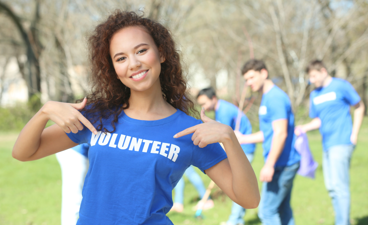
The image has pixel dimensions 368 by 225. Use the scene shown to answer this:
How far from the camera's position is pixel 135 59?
162 cm

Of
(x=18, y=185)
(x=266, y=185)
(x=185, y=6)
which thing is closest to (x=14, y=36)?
(x=18, y=185)

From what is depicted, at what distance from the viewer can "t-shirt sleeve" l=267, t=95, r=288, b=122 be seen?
139 inches

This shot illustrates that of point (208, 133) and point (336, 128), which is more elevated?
point (208, 133)

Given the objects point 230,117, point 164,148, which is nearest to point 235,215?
point 230,117

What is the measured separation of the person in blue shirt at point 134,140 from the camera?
4.96ft

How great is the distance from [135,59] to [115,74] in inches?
10.6

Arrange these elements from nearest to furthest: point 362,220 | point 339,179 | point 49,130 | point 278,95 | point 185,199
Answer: point 49,130, point 278,95, point 339,179, point 362,220, point 185,199

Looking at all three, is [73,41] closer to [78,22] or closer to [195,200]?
[78,22]

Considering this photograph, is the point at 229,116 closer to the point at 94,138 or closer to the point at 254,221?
the point at 254,221

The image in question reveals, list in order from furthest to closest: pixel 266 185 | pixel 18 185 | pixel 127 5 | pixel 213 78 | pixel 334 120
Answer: pixel 213 78
pixel 18 185
pixel 127 5
pixel 334 120
pixel 266 185

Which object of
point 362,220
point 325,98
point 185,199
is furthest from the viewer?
point 185,199

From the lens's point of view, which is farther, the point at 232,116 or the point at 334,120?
the point at 232,116

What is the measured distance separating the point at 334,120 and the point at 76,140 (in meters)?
3.72

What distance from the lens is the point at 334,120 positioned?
4473 millimetres
